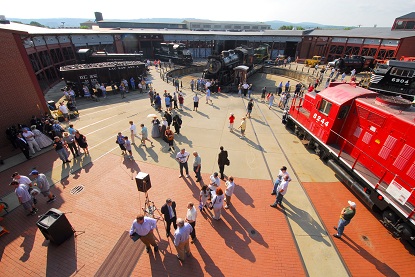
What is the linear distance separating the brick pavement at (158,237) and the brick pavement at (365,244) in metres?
1.73

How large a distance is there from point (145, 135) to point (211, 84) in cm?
1317

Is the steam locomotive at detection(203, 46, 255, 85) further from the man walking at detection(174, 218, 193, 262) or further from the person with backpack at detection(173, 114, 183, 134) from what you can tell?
the man walking at detection(174, 218, 193, 262)

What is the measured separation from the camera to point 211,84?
74.2 feet

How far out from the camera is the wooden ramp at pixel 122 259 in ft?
19.0

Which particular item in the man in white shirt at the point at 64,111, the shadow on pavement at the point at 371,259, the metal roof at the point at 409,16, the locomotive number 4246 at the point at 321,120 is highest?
the metal roof at the point at 409,16

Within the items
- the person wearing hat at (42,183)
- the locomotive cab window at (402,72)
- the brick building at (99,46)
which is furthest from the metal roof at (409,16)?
the person wearing hat at (42,183)

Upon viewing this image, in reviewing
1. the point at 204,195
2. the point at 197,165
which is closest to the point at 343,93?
the point at 197,165

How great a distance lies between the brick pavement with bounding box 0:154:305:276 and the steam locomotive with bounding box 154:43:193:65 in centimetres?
3070

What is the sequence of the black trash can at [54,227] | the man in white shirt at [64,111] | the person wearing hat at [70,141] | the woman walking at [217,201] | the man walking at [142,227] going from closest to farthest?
the man walking at [142,227] → the black trash can at [54,227] → the woman walking at [217,201] → the person wearing hat at [70,141] → the man in white shirt at [64,111]

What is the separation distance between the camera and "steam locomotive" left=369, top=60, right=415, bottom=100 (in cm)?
1722

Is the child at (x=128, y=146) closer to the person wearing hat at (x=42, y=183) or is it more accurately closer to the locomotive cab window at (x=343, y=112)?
the person wearing hat at (x=42, y=183)

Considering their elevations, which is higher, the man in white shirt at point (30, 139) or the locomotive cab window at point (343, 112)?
the locomotive cab window at point (343, 112)

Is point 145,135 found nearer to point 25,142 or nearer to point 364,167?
point 25,142

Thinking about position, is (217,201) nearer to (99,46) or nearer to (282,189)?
(282,189)
